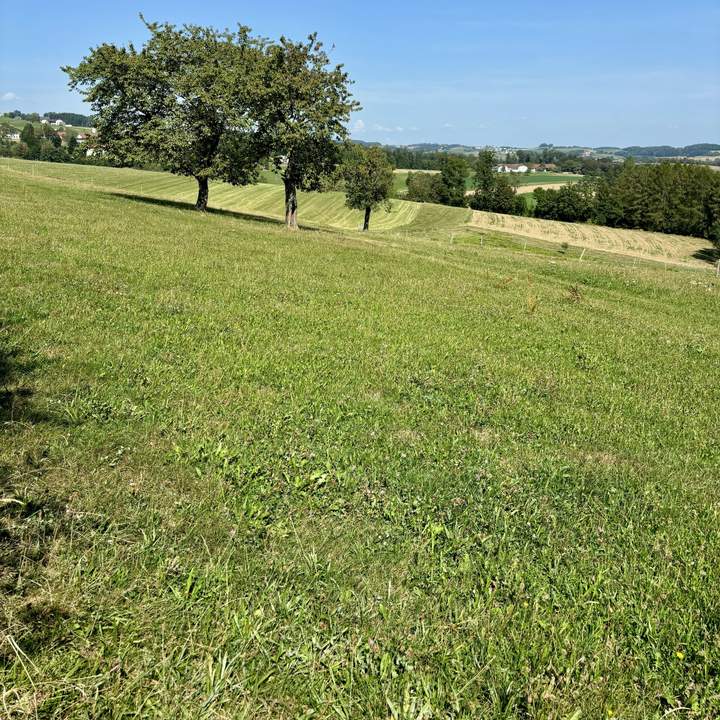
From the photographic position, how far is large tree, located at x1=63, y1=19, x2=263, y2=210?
119ft

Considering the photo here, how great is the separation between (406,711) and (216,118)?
135ft

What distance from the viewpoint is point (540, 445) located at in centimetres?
724

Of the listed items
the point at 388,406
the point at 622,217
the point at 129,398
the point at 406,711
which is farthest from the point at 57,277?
the point at 622,217

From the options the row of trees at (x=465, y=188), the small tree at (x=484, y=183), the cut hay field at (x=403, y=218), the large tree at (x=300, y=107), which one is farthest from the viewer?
the small tree at (x=484, y=183)

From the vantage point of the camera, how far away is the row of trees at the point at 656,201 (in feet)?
346

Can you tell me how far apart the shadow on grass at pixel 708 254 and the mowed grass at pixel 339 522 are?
291 feet

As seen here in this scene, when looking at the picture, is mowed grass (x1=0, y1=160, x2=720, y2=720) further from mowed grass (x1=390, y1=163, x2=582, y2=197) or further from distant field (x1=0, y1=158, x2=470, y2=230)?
mowed grass (x1=390, y1=163, x2=582, y2=197)

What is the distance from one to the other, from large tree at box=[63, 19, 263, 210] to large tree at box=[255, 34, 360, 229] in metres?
1.24

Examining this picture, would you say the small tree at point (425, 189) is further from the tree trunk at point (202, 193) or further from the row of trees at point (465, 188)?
the tree trunk at point (202, 193)

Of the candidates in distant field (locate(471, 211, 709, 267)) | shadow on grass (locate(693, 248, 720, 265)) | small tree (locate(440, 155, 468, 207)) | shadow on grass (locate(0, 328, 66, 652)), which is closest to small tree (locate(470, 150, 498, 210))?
small tree (locate(440, 155, 468, 207))

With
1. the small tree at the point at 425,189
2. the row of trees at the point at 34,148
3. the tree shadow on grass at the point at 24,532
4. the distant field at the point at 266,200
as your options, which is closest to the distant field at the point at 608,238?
the distant field at the point at 266,200

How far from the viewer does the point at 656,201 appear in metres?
112

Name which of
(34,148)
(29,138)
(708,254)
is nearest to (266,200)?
(708,254)

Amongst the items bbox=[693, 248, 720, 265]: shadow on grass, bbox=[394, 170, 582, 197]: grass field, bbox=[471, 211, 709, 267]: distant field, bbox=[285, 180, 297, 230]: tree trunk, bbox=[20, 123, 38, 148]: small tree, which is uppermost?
bbox=[20, 123, 38, 148]: small tree
